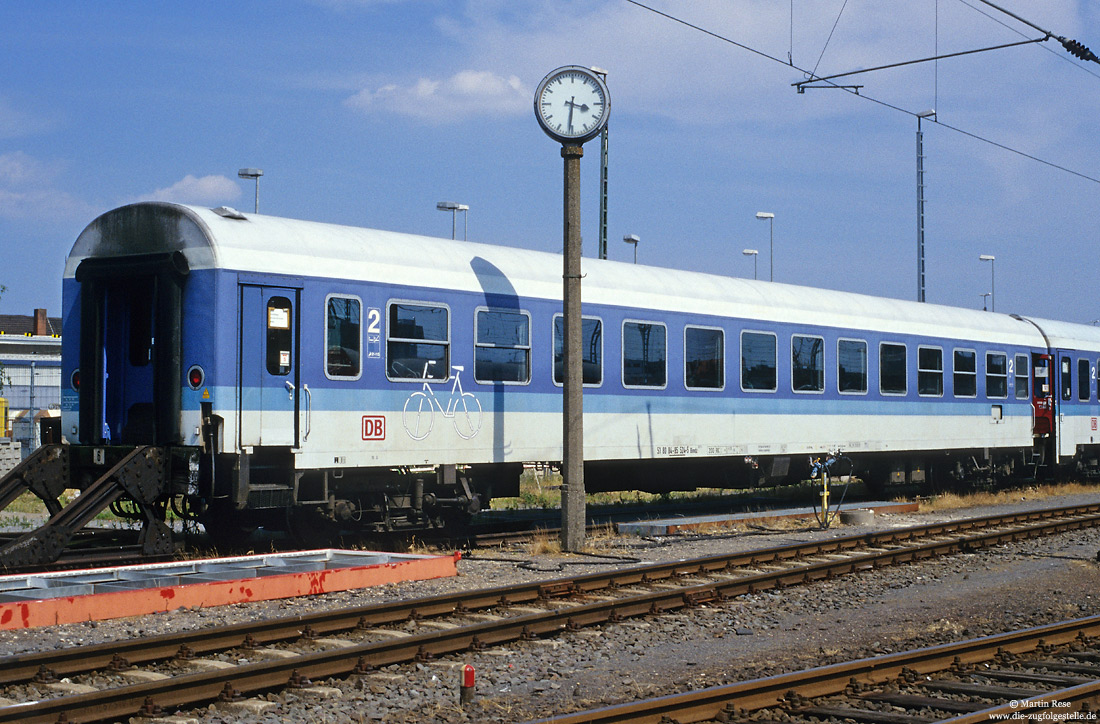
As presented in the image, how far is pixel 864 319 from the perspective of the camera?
65.7 feet

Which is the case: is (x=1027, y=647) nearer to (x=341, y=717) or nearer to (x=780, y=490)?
(x=341, y=717)

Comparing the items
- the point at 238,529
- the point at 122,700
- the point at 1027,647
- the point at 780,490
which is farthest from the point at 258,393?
the point at 780,490

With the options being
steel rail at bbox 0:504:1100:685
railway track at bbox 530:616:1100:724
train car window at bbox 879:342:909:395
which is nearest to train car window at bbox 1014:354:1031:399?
train car window at bbox 879:342:909:395

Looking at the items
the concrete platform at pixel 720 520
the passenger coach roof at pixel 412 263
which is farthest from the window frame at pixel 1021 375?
the passenger coach roof at pixel 412 263

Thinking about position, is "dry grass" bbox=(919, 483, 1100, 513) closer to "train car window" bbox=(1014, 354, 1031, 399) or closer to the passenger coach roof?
"train car window" bbox=(1014, 354, 1031, 399)

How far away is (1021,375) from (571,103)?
14404 millimetres

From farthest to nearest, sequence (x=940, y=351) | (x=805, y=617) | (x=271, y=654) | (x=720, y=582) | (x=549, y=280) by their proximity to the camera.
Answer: (x=940, y=351) → (x=549, y=280) → (x=720, y=582) → (x=805, y=617) → (x=271, y=654)

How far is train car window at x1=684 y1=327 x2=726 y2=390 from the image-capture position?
54.6ft

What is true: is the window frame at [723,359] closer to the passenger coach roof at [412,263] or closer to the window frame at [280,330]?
the passenger coach roof at [412,263]

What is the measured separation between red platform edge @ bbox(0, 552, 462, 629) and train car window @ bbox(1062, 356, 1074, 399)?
1837 cm

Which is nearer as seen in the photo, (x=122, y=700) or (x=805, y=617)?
(x=122, y=700)

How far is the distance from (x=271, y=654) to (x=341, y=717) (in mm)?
1465

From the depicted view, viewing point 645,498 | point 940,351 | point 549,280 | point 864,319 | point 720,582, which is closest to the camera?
point 720,582

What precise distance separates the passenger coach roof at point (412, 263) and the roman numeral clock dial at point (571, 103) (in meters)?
1.81
